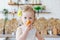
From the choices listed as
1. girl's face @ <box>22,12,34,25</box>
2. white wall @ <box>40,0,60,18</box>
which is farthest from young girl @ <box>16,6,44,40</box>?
white wall @ <box>40,0,60,18</box>

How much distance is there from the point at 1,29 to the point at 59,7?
1.73 m

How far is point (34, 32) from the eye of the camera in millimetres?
1392

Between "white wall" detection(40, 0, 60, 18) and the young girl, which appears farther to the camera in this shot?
"white wall" detection(40, 0, 60, 18)

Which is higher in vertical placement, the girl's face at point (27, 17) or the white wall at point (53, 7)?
the girl's face at point (27, 17)

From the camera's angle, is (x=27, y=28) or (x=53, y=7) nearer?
(x=27, y=28)

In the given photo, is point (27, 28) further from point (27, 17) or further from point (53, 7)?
point (53, 7)

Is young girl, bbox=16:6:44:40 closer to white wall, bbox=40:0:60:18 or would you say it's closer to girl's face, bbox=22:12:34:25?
girl's face, bbox=22:12:34:25

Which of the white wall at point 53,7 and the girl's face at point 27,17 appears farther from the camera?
the white wall at point 53,7

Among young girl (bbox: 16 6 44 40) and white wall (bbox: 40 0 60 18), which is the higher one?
young girl (bbox: 16 6 44 40)

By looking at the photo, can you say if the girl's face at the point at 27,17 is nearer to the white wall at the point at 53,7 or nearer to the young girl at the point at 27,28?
the young girl at the point at 27,28

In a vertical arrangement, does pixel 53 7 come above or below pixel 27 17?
below

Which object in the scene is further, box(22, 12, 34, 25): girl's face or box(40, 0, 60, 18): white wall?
box(40, 0, 60, 18): white wall

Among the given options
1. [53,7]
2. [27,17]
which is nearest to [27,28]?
[27,17]

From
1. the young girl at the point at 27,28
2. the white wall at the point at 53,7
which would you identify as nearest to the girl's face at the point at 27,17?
the young girl at the point at 27,28
